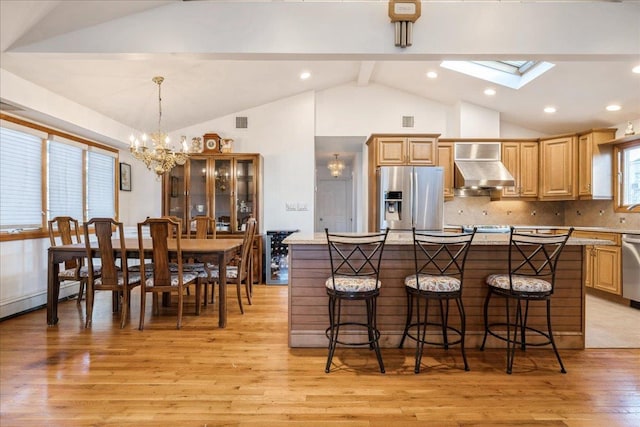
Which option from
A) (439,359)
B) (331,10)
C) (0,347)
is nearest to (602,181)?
(439,359)

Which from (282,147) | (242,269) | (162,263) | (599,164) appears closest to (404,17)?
(242,269)

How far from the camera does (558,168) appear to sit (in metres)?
5.26

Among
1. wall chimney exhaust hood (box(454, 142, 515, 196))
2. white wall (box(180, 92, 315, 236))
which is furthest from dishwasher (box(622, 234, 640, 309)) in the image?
white wall (box(180, 92, 315, 236))

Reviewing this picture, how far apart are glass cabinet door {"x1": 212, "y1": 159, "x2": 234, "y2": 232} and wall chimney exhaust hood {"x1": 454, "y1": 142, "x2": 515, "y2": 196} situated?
138 inches

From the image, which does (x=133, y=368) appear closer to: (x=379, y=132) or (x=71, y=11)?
(x=71, y=11)

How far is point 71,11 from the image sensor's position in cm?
253

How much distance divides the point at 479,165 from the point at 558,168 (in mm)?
1122

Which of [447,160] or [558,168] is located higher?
[447,160]

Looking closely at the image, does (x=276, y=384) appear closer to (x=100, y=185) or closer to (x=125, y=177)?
(x=100, y=185)

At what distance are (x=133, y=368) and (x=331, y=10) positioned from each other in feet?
10.0

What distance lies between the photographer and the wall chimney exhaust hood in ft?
17.1

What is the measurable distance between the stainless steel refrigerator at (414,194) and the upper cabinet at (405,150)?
0.72ft

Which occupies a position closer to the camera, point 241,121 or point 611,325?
point 611,325

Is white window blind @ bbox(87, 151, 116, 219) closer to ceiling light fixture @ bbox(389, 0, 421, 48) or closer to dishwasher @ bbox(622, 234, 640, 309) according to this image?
ceiling light fixture @ bbox(389, 0, 421, 48)
